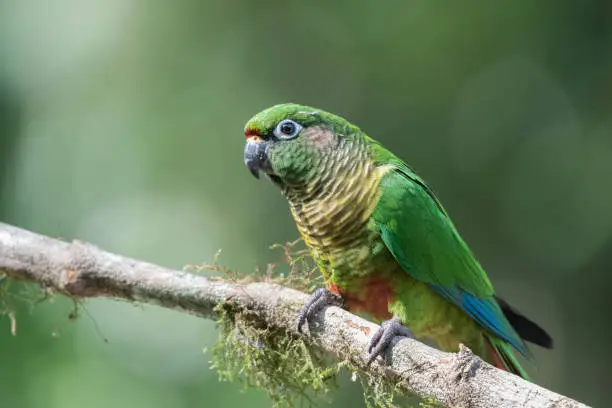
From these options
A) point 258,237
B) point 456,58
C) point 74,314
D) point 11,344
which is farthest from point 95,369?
point 456,58

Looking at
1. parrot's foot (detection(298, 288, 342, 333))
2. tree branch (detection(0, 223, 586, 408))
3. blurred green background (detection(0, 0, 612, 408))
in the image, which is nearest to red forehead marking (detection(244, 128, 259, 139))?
tree branch (detection(0, 223, 586, 408))

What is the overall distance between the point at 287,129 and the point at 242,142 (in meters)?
4.78

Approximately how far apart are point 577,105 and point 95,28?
5.91m

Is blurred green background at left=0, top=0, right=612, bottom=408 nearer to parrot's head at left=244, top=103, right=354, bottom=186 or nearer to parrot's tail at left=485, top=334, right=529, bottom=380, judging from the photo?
parrot's head at left=244, top=103, right=354, bottom=186

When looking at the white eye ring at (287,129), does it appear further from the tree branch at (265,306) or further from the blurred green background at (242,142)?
the blurred green background at (242,142)

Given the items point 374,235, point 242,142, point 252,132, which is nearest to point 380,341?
point 374,235

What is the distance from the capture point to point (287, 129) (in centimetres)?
306

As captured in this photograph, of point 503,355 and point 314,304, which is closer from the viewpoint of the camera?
point 314,304

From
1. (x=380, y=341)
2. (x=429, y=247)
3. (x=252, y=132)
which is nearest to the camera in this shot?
(x=380, y=341)

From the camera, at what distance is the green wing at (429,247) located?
9.35 ft

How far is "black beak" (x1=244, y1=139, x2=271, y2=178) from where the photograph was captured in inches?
121

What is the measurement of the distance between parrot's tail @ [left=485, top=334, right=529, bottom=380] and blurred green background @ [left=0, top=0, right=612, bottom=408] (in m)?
3.27

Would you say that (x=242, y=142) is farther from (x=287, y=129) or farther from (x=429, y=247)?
(x=429, y=247)

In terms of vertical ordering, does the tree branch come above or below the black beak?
below
